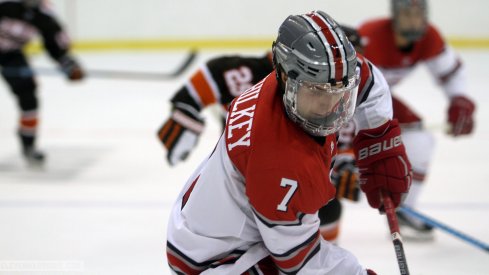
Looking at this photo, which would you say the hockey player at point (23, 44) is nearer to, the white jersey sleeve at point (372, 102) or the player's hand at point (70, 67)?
the player's hand at point (70, 67)

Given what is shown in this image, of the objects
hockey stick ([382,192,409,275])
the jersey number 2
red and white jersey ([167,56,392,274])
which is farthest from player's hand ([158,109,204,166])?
the jersey number 2

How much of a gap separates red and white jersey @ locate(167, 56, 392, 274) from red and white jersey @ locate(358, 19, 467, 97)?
5.43 ft

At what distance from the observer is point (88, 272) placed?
276 centimetres

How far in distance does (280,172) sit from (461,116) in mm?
1883

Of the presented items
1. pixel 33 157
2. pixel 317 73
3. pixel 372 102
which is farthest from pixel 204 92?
pixel 33 157

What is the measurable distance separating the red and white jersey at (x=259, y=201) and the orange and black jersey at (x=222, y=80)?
69 centimetres

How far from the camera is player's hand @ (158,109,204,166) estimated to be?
2555mm

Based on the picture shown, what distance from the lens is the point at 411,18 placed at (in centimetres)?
321

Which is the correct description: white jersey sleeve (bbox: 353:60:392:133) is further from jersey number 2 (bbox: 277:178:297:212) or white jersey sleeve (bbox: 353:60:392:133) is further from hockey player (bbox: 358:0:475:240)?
hockey player (bbox: 358:0:475:240)

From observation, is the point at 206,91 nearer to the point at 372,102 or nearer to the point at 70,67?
the point at 372,102

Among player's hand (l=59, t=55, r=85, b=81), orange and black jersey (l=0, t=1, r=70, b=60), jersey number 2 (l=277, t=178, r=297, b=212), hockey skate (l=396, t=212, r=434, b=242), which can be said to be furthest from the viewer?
player's hand (l=59, t=55, r=85, b=81)

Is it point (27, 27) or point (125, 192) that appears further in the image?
point (27, 27)

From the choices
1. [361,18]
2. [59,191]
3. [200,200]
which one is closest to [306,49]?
[200,200]

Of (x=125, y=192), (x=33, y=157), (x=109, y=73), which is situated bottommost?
(x=109, y=73)
